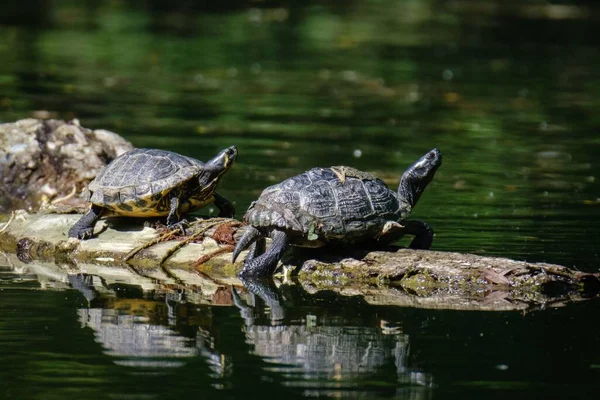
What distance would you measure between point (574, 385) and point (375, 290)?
6.86ft

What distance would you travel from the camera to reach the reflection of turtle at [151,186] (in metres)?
8.41

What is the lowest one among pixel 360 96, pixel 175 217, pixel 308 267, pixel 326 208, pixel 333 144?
pixel 308 267

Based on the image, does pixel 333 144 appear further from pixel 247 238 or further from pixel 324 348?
pixel 324 348

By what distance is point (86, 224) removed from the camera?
27.8 ft

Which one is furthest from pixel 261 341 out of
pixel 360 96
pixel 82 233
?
pixel 360 96

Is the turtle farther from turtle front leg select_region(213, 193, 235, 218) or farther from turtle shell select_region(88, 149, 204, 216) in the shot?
turtle front leg select_region(213, 193, 235, 218)

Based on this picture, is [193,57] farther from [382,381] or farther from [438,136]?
[382,381]

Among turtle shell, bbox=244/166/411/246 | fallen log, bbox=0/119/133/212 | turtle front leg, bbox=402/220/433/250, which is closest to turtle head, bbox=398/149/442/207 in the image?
turtle front leg, bbox=402/220/433/250

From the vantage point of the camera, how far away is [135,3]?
1448 inches

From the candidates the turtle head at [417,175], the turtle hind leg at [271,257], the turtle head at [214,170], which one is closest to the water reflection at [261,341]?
the turtle hind leg at [271,257]

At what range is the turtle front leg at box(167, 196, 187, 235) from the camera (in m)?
8.41

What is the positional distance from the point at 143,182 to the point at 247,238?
1.00 meters

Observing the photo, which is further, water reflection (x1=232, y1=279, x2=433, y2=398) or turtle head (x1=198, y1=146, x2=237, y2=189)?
turtle head (x1=198, y1=146, x2=237, y2=189)

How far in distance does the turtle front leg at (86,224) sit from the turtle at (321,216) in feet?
3.75
